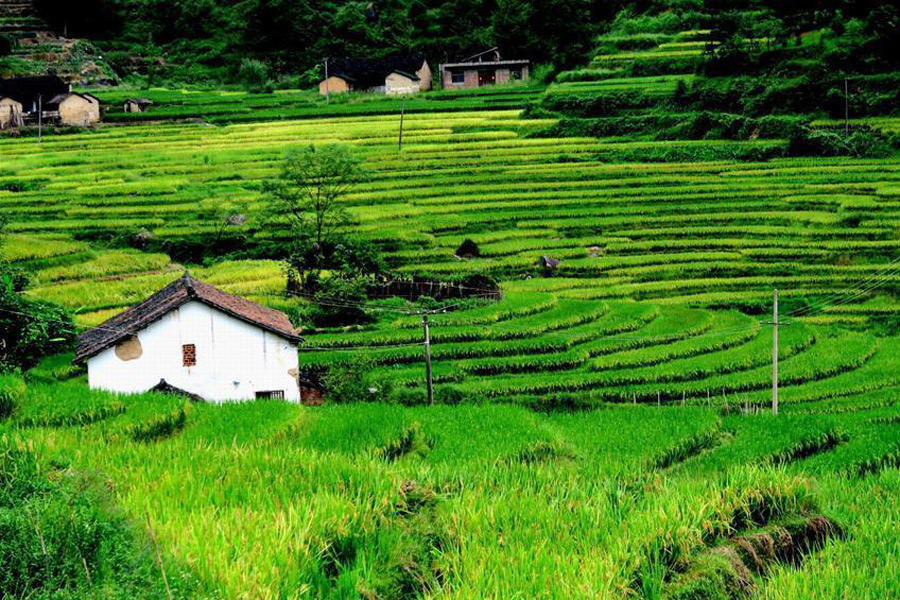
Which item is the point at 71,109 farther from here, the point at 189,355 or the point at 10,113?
the point at 189,355

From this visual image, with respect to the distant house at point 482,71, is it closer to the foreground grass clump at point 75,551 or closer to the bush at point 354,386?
the bush at point 354,386

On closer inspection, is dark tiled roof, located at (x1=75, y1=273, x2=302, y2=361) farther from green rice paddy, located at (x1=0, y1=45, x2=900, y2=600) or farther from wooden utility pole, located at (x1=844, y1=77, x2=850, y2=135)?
wooden utility pole, located at (x1=844, y1=77, x2=850, y2=135)

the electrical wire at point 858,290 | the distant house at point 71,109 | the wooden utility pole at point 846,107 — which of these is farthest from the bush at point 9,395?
the distant house at point 71,109

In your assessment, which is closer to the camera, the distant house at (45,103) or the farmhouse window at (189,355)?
the farmhouse window at (189,355)

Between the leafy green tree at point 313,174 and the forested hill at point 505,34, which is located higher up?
the forested hill at point 505,34

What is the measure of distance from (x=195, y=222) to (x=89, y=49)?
3767 cm

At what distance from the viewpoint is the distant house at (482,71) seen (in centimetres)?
6209

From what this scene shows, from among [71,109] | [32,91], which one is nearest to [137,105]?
[71,109]

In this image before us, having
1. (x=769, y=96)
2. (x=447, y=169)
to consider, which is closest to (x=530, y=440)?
(x=447, y=169)

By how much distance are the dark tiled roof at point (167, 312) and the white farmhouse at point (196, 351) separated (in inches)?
0.8

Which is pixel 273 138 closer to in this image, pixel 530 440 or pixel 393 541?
pixel 530 440

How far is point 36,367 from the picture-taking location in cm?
2167

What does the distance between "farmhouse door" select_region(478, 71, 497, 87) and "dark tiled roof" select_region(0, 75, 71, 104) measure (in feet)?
79.5

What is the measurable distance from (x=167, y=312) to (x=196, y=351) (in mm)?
980
